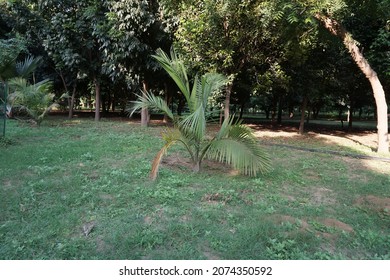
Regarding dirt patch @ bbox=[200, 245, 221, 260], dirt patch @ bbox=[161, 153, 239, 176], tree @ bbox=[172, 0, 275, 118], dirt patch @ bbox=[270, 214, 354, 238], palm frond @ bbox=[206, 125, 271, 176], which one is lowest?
dirt patch @ bbox=[200, 245, 221, 260]

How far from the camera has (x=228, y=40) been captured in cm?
865

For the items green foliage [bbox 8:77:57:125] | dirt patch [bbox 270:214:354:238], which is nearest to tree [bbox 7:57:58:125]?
green foliage [bbox 8:77:57:125]

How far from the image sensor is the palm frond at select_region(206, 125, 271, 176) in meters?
4.57

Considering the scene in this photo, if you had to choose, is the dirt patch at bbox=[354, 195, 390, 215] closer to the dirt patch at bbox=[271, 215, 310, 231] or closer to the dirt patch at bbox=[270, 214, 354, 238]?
the dirt patch at bbox=[270, 214, 354, 238]

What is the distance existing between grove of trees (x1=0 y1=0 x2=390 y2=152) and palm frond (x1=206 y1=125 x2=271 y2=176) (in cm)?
299

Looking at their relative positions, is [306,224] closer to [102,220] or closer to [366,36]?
[102,220]

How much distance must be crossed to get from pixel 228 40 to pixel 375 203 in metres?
6.10

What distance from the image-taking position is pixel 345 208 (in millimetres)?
3936

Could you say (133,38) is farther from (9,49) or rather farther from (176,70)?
(176,70)

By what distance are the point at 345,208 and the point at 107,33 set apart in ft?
31.6

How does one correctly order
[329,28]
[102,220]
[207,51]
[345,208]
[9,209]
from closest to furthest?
[102,220] < [9,209] < [345,208] < [329,28] < [207,51]

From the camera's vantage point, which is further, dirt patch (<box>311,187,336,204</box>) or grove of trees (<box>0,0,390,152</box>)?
grove of trees (<box>0,0,390,152</box>)
